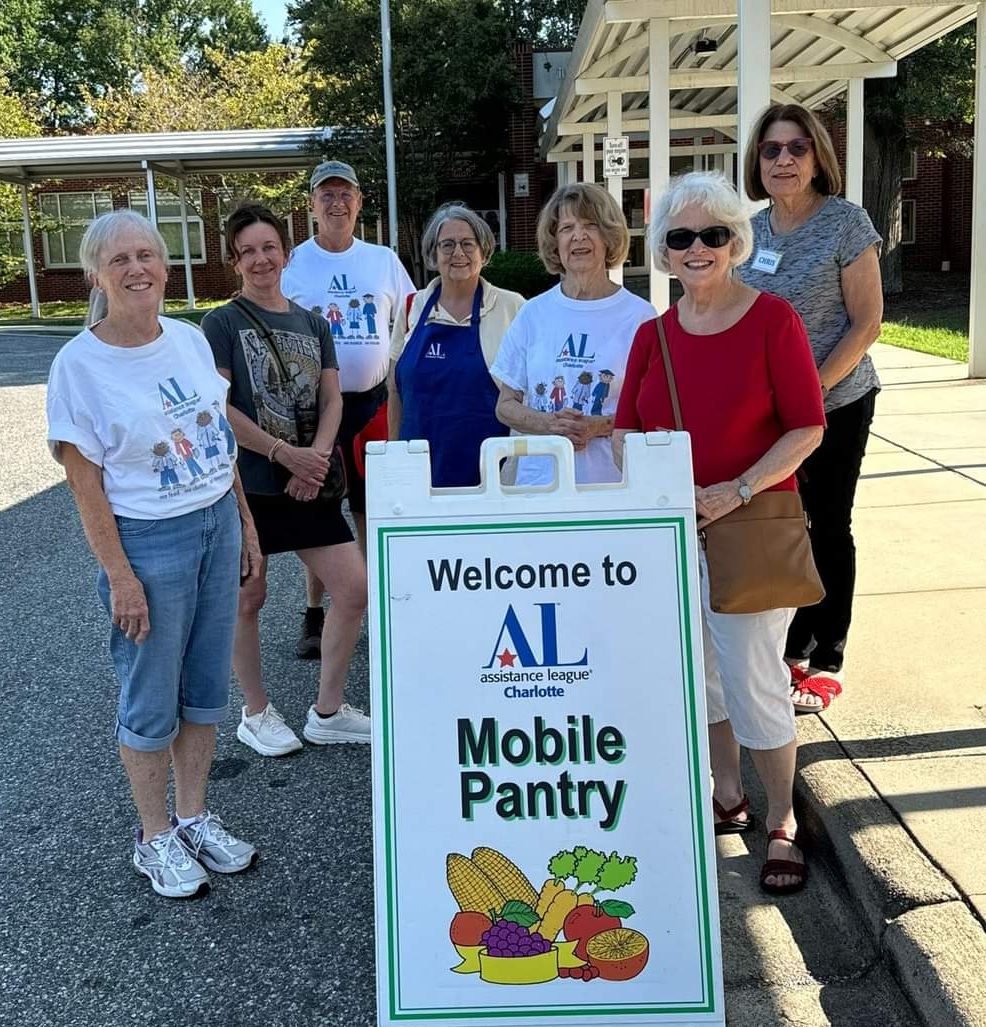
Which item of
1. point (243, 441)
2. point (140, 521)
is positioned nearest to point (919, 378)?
point (243, 441)

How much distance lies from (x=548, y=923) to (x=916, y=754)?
1.67 metres

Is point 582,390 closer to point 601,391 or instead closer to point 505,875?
point 601,391

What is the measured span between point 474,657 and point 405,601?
197 millimetres

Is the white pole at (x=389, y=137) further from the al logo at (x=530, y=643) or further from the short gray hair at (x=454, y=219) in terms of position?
the al logo at (x=530, y=643)

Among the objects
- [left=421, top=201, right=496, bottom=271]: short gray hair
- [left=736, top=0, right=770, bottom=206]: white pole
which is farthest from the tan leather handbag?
[left=736, top=0, right=770, bottom=206]: white pole

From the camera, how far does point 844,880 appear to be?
3.09 metres

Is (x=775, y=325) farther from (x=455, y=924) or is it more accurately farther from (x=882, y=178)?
(x=882, y=178)

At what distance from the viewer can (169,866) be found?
10.9 ft

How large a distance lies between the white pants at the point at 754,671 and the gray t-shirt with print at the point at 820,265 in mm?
1173

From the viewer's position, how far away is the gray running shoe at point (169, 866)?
329 cm

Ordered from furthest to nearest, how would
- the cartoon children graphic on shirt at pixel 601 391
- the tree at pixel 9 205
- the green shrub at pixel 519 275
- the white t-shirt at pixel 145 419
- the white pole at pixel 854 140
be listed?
1. the tree at pixel 9 205
2. the green shrub at pixel 519 275
3. the white pole at pixel 854 140
4. the cartoon children graphic on shirt at pixel 601 391
5. the white t-shirt at pixel 145 419

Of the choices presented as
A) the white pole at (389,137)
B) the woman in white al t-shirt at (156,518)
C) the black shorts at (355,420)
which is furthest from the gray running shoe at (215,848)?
the white pole at (389,137)

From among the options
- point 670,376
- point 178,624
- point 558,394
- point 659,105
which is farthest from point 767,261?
point 659,105

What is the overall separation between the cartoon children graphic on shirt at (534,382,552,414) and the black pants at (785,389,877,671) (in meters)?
1.04
